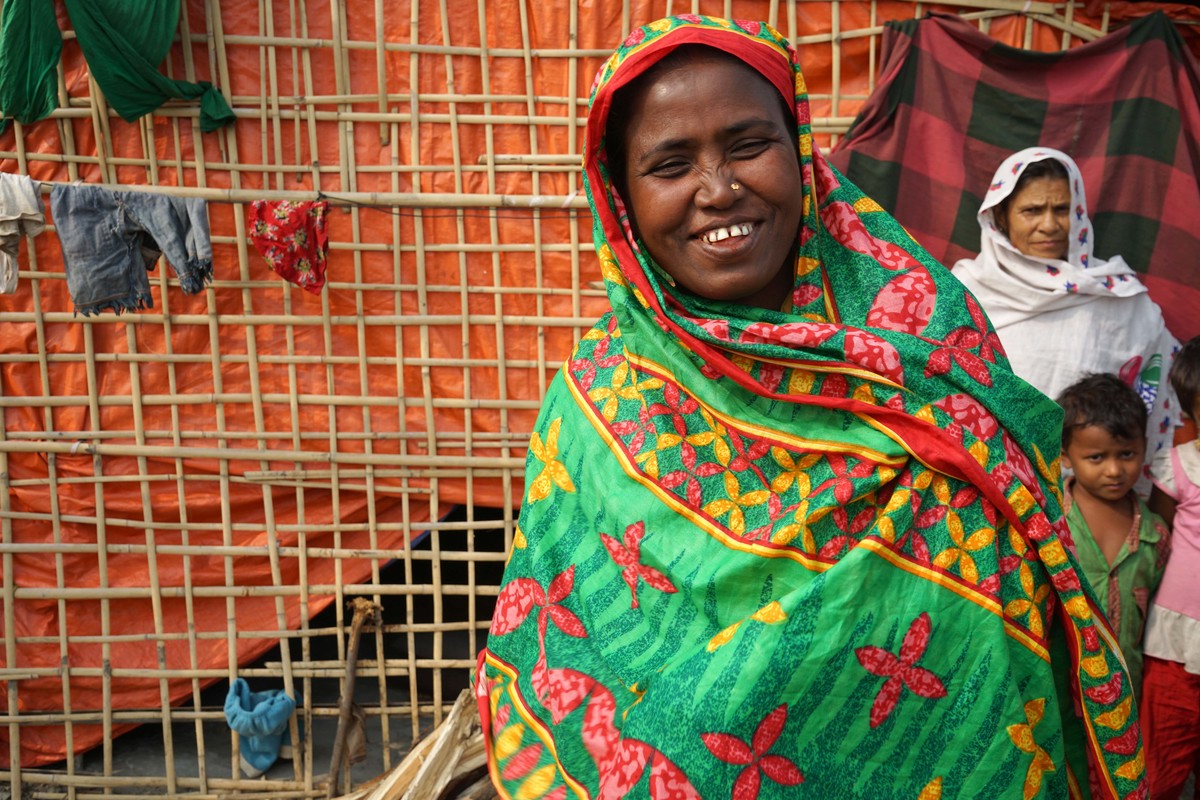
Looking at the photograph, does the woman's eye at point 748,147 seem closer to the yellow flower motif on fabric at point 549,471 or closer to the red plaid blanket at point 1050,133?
the yellow flower motif on fabric at point 549,471

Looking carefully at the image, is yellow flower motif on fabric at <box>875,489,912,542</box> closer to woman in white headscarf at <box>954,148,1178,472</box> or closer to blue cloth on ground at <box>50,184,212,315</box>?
woman in white headscarf at <box>954,148,1178,472</box>

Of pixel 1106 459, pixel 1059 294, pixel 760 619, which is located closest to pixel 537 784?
pixel 760 619

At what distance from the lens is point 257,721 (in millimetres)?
3463

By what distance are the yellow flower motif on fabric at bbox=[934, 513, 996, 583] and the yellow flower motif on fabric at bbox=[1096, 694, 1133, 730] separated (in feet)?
0.95

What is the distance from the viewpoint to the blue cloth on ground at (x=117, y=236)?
3.02 m

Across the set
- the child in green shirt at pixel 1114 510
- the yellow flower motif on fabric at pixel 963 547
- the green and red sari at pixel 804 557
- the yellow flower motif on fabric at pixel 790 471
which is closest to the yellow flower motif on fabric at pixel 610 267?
the green and red sari at pixel 804 557

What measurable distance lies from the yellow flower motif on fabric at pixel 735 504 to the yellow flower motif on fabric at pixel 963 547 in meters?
0.23

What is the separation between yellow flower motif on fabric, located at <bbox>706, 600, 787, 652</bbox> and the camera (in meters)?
1.19

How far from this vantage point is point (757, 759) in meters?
1.18

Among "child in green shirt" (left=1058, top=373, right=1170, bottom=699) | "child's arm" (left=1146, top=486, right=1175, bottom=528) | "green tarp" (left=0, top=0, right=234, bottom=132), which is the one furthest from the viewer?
"green tarp" (left=0, top=0, right=234, bottom=132)

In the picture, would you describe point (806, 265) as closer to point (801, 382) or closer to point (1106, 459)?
point (801, 382)

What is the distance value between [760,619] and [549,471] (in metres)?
0.46

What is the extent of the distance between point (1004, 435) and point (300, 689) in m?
3.33

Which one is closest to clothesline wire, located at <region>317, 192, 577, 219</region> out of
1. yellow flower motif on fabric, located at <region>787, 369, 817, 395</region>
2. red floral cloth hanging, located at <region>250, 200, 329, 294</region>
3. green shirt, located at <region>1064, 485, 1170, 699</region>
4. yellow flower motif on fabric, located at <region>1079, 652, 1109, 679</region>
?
red floral cloth hanging, located at <region>250, 200, 329, 294</region>
